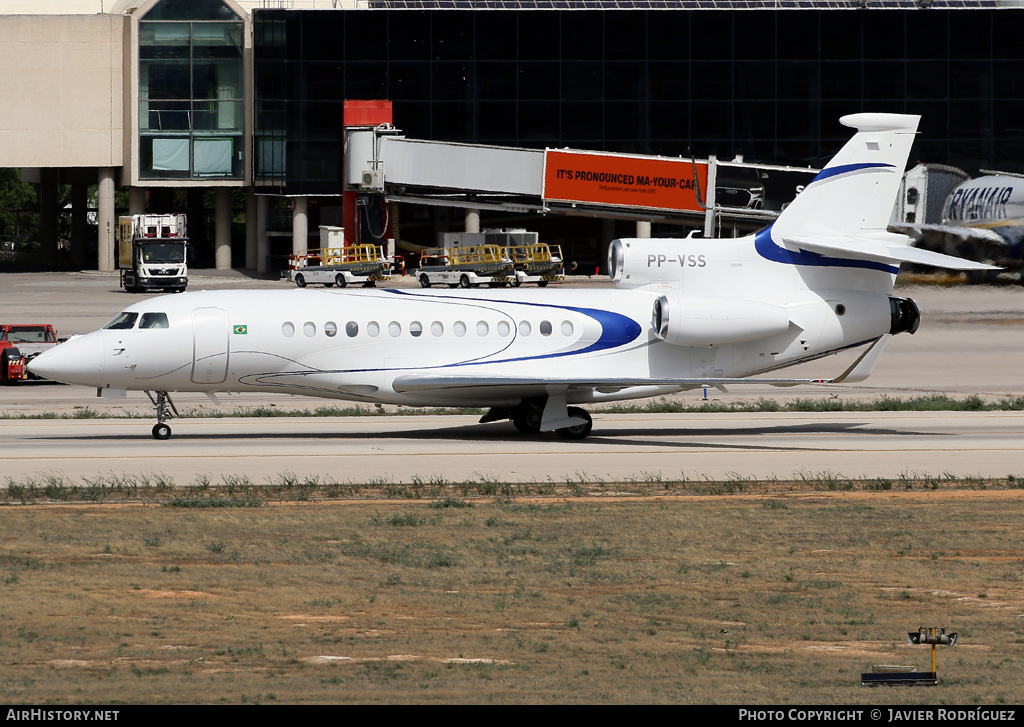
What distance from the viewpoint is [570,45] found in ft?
274

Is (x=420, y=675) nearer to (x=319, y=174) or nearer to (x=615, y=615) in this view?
(x=615, y=615)

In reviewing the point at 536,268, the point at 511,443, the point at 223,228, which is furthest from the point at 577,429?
the point at 223,228

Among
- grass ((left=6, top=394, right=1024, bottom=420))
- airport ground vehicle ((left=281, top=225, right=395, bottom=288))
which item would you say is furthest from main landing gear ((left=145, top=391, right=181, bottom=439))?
airport ground vehicle ((left=281, top=225, right=395, bottom=288))

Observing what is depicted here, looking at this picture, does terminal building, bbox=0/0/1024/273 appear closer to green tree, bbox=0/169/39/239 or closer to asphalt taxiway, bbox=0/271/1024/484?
asphalt taxiway, bbox=0/271/1024/484

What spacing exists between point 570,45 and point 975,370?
139ft

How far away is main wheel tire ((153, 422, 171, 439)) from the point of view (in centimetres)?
3055

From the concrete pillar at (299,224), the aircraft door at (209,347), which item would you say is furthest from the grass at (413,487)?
the concrete pillar at (299,224)

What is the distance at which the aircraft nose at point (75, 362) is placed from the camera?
28516 mm

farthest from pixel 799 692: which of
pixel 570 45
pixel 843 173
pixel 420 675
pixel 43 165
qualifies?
pixel 43 165

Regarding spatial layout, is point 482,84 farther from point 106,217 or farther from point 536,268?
point 106,217

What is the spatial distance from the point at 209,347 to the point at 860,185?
15824mm

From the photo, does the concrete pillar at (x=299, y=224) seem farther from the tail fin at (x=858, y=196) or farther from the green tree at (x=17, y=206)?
the green tree at (x=17, y=206)

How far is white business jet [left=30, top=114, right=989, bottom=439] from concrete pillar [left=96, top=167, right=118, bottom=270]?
6433cm

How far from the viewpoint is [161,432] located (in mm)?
30562
